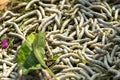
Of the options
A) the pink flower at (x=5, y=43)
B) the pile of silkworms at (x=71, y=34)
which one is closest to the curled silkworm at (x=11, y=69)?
the pile of silkworms at (x=71, y=34)

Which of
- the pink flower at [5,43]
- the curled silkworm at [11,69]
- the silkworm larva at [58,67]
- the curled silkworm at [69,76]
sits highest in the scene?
the pink flower at [5,43]

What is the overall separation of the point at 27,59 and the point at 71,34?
0.76 meters

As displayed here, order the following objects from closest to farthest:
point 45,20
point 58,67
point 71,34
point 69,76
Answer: point 69,76 → point 58,67 → point 71,34 → point 45,20

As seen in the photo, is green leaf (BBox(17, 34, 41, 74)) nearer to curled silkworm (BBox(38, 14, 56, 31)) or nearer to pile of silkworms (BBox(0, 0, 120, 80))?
pile of silkworms (BBox(0, 0, 120, 80))

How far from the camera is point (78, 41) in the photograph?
5.12 meters

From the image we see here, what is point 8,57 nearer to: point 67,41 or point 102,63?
point 67,41

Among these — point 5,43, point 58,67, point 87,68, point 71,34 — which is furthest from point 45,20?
point 87,68

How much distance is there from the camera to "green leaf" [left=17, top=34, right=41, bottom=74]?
15.4 feet

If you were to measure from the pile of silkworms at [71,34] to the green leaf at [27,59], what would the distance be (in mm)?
137

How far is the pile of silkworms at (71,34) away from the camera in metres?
4.79

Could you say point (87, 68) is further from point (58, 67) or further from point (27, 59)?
point (27, 59)

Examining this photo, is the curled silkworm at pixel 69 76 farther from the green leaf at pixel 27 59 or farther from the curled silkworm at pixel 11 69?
the curled silkworm at pixel 11 69

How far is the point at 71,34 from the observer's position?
523 centimetres

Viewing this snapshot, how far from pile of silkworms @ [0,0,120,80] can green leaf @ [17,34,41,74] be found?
137 mm
